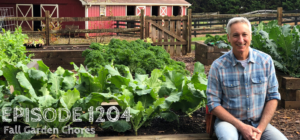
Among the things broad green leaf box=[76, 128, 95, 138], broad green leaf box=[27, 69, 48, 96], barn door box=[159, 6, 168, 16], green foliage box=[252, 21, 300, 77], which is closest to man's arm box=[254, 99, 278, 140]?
broad green leaf box=[76, 128, 95, 138]

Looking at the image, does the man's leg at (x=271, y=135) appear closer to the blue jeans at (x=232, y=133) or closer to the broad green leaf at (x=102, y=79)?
the blue jeans at (x=232, y=133)

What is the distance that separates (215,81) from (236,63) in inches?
9.1

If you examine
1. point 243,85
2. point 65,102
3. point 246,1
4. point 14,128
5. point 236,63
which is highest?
point 246,1

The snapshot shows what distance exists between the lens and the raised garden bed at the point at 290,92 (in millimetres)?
4695

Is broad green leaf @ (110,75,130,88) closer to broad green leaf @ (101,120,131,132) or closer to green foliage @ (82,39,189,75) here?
broad green leaf @ (101,120,131,132)

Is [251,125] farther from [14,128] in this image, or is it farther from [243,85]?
[14,128]

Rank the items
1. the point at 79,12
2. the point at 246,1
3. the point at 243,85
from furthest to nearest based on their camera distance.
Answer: the point at 246,1 < the point at 79,12 < the point at 243,85

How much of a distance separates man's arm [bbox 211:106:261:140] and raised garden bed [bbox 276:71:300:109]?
2364 millimetres

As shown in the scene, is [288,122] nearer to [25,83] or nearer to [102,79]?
[102,79]

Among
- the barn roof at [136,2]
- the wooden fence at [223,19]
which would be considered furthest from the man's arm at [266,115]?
the barn roof at [136,2]

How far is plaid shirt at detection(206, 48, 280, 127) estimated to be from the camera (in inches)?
108

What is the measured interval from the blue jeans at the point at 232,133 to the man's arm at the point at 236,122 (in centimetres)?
4

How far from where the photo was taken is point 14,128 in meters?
3.35

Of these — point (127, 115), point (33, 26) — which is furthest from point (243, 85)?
point (33, 26)
